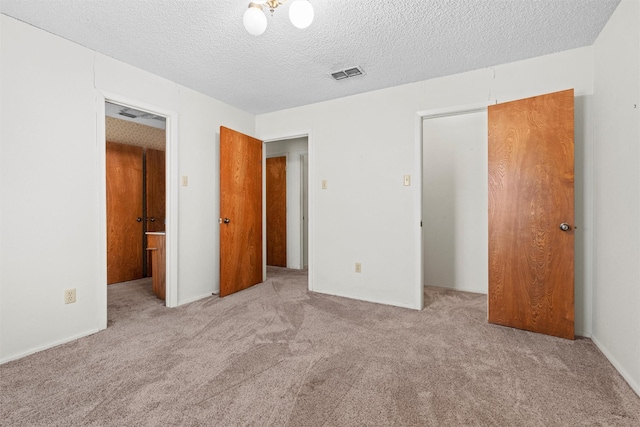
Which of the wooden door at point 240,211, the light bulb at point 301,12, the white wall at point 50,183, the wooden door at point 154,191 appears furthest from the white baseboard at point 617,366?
the wooden door at point 154,191

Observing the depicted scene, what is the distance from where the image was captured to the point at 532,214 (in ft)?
7.67

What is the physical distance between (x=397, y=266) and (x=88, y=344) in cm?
273

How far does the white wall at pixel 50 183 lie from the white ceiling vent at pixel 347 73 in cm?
180

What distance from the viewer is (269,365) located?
1841mm

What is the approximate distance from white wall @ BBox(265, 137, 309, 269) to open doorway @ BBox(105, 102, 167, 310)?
1.82 meters

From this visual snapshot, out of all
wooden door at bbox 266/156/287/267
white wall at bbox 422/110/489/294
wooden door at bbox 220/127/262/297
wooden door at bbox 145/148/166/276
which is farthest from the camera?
wooden door at bbox 266/156/287/267

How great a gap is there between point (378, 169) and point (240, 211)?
5.68 ft

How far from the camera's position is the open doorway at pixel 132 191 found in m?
3.94

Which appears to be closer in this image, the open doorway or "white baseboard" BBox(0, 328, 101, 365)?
"white baseboard" BBox(0, 328, 101, 365)

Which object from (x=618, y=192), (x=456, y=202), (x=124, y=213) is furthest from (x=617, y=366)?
(x=124, y=213)

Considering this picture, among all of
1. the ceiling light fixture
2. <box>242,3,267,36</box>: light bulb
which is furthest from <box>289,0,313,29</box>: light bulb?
<box>242,3,267,36</box>: light bulb

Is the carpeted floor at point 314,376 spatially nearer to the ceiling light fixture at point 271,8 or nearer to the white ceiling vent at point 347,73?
the ceiling light fixture at point 271,8

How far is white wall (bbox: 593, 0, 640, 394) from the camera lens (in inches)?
64.8

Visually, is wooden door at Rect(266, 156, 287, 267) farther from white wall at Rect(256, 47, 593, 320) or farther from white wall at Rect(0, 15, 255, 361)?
white wall at Rect(0, 15, 255, 361)
